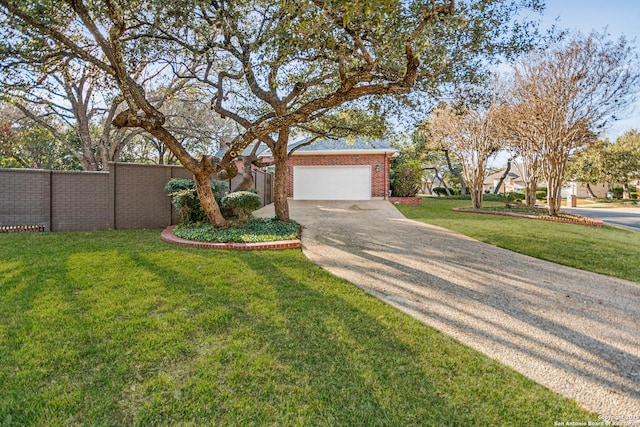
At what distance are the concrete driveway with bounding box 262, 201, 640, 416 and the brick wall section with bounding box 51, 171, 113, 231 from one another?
5.60m

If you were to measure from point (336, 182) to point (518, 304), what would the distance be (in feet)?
45.5

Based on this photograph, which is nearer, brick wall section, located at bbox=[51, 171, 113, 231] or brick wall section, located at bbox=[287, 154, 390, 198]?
brick wall section, located at bbox=[51, 171, 113, 231]

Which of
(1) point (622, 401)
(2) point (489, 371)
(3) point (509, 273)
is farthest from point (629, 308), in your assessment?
(2) point (489, 371)

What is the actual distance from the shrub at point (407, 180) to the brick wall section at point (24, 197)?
1503 cm

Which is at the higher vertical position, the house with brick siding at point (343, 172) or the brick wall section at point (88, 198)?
the house with brick siding at point (343, 172)

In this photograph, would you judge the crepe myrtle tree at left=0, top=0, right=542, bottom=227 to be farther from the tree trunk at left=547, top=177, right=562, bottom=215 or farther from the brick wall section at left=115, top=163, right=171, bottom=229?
the tree trunk at left=547, top=177, right=562, bottom=215

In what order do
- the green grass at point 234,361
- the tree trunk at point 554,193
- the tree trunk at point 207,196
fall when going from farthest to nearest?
the tree trunk at point 554,193, the tree trunk at point 207,196, the green grass at point 234,361

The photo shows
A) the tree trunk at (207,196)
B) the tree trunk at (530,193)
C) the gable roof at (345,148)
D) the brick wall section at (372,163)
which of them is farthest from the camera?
the brick wall section at (372,163)

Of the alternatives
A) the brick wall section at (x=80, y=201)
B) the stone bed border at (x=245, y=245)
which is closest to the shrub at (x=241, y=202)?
the stone bed border at (x=245, y=245)

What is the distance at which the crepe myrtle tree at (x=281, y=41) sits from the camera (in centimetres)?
495

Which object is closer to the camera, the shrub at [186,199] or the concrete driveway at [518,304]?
the concrete driveway at [518,304]

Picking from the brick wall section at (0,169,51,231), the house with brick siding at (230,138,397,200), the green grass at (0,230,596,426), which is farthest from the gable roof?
the green grass at (0,230,596,426)

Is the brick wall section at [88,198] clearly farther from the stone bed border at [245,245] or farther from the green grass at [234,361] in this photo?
the green grass at [234,361]

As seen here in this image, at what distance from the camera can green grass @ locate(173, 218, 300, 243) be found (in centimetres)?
681
